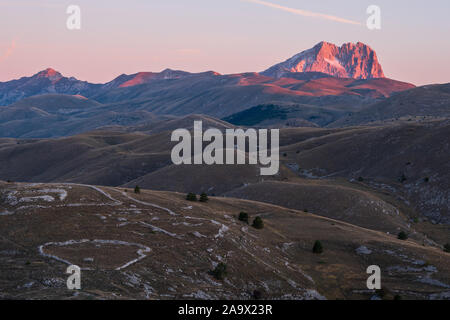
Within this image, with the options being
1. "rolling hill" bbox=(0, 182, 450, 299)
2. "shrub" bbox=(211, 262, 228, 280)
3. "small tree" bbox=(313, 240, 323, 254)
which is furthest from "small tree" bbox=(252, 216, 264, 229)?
"shrub" bbox=(211, 262, 228, 280)

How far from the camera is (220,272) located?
4069 cm

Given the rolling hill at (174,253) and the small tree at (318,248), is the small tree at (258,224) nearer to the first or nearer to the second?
the rolling hill at (174,253)

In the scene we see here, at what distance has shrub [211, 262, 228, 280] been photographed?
1601 inches

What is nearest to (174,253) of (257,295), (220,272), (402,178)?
(220,272)

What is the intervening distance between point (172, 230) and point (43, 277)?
56.6 feet

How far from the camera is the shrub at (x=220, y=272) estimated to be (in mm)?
40656

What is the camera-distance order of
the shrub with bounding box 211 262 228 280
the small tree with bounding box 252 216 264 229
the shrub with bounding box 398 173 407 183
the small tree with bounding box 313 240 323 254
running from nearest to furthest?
the shrub with bounding box 211 262 228 280
the small tree with bounding box 313 240 323 254
the small tree with bounding box 252 216 264 229
the shrub with bounding box 398 173 407 183

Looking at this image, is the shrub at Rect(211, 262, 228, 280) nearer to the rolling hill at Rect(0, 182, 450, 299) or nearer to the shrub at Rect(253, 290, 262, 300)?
the rolling hill at Rect(0, 182, 450, 299)

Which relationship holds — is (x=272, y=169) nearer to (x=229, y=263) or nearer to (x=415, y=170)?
(x=415, y=170)

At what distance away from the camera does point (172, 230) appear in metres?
48.7

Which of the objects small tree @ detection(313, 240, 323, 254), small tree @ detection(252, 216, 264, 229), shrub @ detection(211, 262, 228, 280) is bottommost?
small tree @ detection(313, 240, 323, 254)

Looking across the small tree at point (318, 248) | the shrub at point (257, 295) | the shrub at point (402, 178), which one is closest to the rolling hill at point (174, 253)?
the shrub at point (257, 295)

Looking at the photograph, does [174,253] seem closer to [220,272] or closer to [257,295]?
[220,272]

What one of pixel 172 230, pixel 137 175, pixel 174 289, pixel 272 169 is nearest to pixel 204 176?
pixel 272 169
